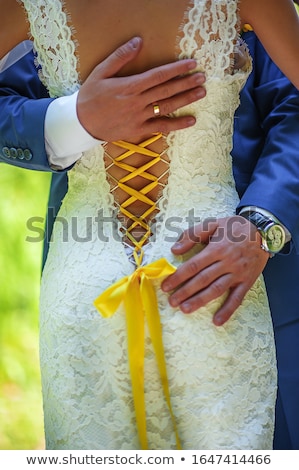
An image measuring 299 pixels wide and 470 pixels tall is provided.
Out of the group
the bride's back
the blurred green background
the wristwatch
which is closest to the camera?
the bride's back

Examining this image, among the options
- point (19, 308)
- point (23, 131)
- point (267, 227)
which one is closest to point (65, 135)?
point (23, 131)

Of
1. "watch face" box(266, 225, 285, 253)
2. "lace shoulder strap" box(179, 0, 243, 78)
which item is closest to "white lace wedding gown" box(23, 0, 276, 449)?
"lace shoulder strap" box(179, 0, 243, 78)

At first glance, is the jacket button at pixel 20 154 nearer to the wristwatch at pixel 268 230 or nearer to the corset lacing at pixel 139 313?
the corset lacing at pixel 139 313

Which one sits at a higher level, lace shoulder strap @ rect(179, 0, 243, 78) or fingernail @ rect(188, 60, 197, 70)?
lace shoulder strap @ rect(179, 0, 243, 78)

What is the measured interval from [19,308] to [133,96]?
7.01ft

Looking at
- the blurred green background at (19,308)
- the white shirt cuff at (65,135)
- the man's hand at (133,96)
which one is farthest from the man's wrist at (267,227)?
the blurred green background at (19,308)

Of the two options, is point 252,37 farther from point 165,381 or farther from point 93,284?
point 165,381

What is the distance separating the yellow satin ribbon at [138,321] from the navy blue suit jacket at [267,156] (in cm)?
35

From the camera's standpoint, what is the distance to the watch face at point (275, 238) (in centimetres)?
174

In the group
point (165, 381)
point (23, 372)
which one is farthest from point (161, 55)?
point (23, 372)

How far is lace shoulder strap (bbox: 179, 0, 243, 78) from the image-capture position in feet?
5.34

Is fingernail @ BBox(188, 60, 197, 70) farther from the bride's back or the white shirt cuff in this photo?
the white shirt cuff

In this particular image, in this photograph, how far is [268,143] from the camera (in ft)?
6.44

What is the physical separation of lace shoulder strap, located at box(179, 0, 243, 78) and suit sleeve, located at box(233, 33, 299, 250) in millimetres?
295
